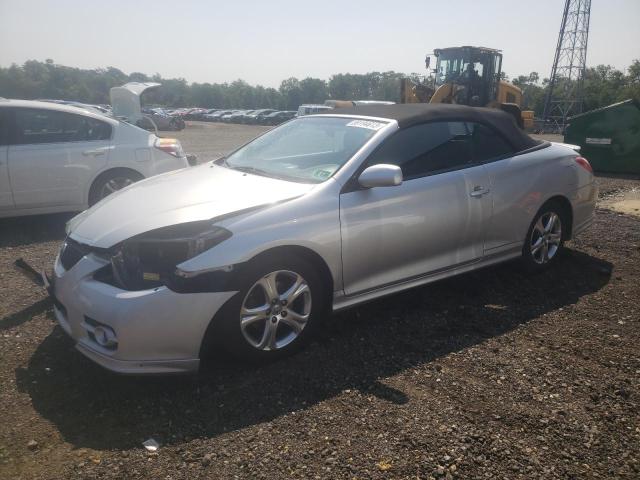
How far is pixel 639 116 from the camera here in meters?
11.5

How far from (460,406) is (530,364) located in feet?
2.45

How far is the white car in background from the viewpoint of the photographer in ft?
19.8

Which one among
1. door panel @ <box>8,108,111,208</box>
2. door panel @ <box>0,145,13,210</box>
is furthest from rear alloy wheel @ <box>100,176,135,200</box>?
door panel @ <box>0,145,13,210</box>

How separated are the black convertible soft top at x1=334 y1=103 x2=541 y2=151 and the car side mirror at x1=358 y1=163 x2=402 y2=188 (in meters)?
0.67

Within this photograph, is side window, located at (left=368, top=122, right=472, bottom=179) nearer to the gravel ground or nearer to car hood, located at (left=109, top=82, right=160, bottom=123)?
the gravel ground

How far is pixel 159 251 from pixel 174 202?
49cm

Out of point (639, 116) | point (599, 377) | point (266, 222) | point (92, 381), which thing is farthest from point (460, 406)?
point (639, 116)

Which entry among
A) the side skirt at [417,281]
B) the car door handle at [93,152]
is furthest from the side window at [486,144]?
the car door handle at [93,152]

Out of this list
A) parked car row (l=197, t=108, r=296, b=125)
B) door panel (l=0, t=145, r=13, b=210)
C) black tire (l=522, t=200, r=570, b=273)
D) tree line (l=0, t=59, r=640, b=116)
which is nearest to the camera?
black tire (l=522, t=200, r=570, b=273)

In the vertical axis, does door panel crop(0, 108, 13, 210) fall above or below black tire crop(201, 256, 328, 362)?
above

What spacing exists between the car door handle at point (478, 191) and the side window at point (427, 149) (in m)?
0.22

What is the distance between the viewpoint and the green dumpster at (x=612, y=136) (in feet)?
38.1

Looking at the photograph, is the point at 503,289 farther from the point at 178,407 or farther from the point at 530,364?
the point at 178,407

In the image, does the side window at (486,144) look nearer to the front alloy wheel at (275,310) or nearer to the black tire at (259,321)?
the black tire at (259,321)
